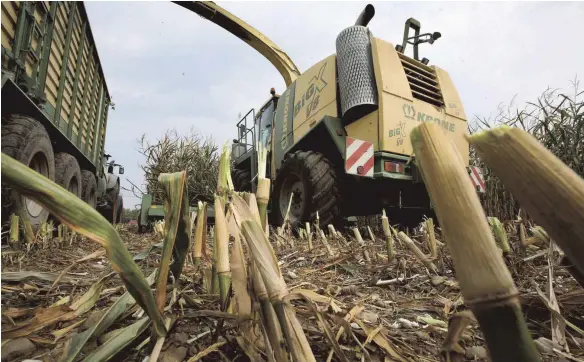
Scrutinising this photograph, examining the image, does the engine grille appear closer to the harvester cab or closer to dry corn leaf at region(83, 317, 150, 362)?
the harvester cab

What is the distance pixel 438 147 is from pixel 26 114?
3.94 m

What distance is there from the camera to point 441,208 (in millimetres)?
311

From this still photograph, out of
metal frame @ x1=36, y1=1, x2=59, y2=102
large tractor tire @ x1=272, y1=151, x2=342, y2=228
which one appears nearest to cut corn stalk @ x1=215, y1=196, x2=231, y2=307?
large tractor tire @ x1=272, y1=151, x2=342, y2=228

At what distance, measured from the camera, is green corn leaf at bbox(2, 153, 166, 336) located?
0.40 m

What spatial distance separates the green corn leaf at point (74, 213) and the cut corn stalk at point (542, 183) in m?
0.47

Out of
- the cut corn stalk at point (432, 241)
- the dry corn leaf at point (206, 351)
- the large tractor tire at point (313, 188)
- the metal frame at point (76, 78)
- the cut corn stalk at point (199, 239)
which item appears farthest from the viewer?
the metal frame at point (76, 78)

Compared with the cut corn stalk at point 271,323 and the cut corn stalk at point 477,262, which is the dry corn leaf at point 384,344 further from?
the cut corn stalk at point 477,262

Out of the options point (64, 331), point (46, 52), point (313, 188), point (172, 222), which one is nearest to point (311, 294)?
point (172, 222)

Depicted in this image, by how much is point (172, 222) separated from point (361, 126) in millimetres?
3498

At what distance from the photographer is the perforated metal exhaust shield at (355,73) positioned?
148 inches

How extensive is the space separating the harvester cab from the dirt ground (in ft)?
7.20

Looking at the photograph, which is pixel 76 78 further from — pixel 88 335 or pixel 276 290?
pixel 276 290

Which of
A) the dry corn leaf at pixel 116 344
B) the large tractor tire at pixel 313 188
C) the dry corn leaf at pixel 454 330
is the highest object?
the large tractor tire at pixel 313 188

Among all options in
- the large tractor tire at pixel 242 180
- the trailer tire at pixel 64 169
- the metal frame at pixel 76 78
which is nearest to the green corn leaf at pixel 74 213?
the trailer tire at pixel 64 169
